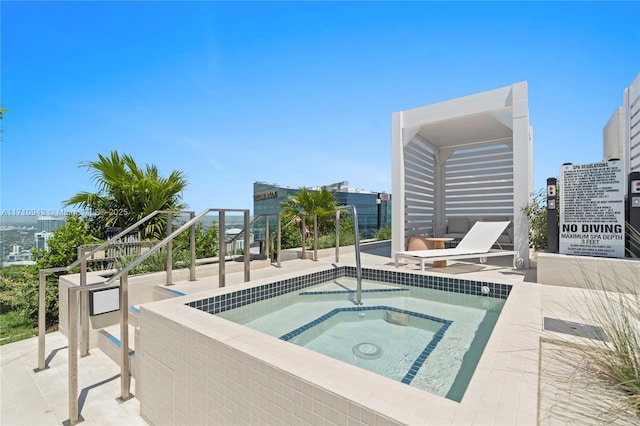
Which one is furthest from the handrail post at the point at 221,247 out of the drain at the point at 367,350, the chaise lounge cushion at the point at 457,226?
the chaise lounge cushion at the point at 457,226

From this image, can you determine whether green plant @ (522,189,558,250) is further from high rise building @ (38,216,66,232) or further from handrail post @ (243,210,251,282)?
high rise building @ (38,216,66,232)

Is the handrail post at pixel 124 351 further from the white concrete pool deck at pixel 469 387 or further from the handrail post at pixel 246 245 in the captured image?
Result: the handrail post at pixel 246 245

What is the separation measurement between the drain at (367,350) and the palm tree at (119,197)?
466 centimetres

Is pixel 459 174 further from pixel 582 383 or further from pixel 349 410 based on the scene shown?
pixel 349 410

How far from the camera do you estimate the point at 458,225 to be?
9320 mm

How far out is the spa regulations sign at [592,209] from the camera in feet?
14.5

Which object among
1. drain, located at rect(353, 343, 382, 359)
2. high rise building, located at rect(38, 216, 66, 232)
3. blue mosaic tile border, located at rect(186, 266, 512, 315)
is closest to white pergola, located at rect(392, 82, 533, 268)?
blue mosaic tile border, located at rect(186, 266, 512, 315)

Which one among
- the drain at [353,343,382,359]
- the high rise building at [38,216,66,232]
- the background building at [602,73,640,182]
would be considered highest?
the background building at [602,73,640,182]

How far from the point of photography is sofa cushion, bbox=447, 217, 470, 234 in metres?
9.19

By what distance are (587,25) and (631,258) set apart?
5.02 metres

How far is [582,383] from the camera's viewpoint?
1632mm

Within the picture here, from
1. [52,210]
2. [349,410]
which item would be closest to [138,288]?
[52,210]

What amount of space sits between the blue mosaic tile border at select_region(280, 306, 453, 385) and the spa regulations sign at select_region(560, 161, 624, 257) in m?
2.99

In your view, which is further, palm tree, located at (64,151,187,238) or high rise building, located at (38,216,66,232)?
palm tree, located at (64,151,187,238)
